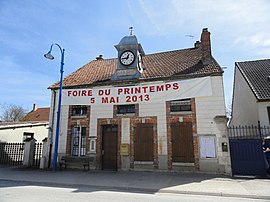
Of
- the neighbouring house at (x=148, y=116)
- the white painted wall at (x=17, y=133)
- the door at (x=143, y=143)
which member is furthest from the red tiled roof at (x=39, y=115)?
the door at (x=143, y=143)

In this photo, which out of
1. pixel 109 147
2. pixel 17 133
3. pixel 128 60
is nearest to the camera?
pixel 109 147

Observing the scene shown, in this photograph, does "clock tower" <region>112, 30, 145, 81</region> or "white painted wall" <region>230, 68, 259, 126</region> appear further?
"white painted wall" <region>230, 68, 259, 126</region>

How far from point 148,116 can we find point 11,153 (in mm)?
10817

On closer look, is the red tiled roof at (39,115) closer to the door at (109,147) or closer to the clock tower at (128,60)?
the door at (109,147)

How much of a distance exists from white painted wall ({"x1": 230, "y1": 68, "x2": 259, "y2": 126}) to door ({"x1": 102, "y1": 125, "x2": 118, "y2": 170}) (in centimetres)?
967

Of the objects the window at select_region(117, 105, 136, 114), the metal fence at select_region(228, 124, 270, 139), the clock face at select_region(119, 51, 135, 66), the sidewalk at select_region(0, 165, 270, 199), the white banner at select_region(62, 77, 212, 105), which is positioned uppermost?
the clock face at select_region(119, 51, 135, 66)

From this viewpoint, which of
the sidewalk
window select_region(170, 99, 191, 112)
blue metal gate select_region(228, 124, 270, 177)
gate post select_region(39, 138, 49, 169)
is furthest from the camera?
gate post select_region(39, 138, 49, 169)

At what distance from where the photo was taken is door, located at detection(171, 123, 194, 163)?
11.2m

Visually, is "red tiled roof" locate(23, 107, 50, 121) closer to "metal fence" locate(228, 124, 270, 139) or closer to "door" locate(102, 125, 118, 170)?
"door" locate(102, 125, 118, 170)

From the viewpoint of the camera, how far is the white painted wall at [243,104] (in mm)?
14438

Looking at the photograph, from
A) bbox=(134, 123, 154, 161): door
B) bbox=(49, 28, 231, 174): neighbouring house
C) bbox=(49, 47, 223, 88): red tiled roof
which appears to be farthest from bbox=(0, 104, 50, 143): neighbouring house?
bbox=(134, 123, 154, 161): door

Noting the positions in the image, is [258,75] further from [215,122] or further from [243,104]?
[215,122]

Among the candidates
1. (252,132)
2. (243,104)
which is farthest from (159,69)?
(243,104)

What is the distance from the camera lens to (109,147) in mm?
12648
